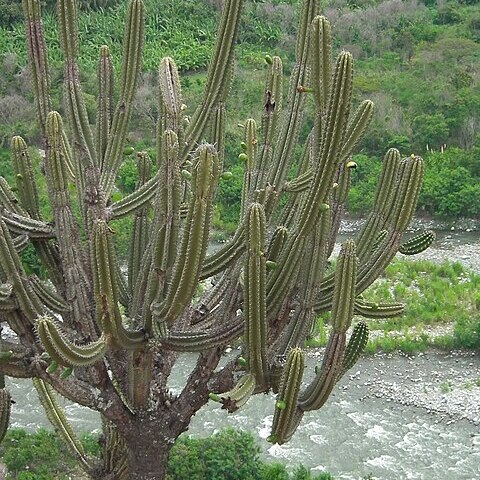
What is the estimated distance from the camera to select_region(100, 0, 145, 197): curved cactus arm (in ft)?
11.9

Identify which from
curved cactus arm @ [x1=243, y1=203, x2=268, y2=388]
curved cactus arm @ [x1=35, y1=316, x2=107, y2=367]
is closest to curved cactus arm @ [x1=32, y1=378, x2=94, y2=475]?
curved cactus arm @ [x1=35, y1=316, x2=107, y2=367]

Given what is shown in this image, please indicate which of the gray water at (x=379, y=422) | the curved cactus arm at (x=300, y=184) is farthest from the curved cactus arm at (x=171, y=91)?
the gray water at (x=379, y=422)

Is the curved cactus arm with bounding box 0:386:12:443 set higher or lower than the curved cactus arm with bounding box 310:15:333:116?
lower

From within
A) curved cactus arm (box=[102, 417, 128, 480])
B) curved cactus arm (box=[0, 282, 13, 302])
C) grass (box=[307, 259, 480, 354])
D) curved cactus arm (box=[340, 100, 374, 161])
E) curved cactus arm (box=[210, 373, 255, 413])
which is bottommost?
grass (box=[307, 259, 480, 354])

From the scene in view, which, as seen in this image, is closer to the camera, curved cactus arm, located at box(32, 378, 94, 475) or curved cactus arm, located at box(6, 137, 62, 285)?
curved cactus arm, located at box(6, 137, 62, 285)

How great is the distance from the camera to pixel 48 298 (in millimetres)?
3355

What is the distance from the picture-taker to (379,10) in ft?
95.1

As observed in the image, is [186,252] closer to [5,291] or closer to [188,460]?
[5,291]

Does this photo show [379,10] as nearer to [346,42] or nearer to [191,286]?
[346,42]

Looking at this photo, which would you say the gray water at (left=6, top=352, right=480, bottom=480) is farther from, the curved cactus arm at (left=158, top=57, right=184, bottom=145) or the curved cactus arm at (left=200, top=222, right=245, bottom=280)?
the curved cactus arm at (left=158, top=57, right=184, bottom=145)

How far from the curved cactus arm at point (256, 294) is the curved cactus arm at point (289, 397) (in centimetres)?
19

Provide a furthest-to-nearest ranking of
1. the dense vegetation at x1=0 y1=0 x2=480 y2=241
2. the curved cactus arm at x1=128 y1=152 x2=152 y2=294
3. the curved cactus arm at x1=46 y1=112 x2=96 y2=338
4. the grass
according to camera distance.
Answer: the dense vegetation at x1=0 y1=0 x2=480 y2=241
the grass
the curved cactus arm at x1=128 y1=152 x2=152 y2=294
the curved cactus arm at x1=46 y1=112 x2=96 y2=338

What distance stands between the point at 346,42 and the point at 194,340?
1007 inches

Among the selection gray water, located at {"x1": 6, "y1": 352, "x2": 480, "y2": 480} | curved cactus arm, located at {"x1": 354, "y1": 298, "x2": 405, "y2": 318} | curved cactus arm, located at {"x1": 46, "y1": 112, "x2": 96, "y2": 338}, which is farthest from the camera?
gray water, located at {"x1": 6, "y1": 352, "x2": 480, "y2": 480}
